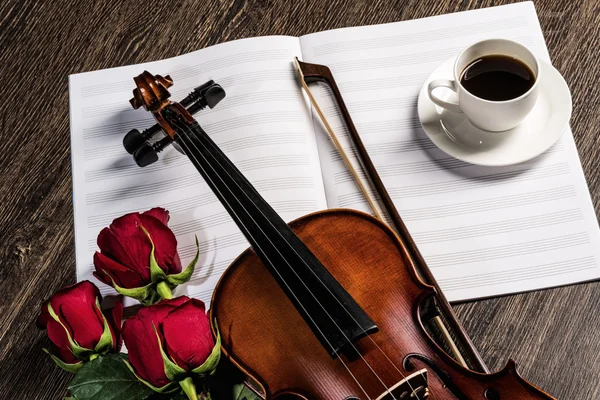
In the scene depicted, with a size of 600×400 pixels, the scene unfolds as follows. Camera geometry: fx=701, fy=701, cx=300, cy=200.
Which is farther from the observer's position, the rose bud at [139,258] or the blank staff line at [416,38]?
the blank staff line at [416,38]

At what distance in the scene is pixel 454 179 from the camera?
0.92 meters

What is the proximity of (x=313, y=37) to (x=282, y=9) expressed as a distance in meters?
0.07

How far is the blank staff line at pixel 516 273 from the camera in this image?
86cm

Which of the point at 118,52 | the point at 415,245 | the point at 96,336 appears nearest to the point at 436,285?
the point at 415,245

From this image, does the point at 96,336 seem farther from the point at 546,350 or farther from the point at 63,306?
the point at 546,350

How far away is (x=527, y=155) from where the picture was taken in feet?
2.88

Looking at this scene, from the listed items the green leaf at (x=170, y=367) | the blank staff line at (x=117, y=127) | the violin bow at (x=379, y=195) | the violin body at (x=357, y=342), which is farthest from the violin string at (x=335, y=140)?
the green leaf at (x=170, y=367)

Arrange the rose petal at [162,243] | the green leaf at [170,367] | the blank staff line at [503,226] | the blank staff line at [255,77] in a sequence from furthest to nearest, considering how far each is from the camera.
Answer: the blank staff line at [255,77]
the blank staff line at [503,226]
the rose petal at [162,243]
the green leaf at [170,367]

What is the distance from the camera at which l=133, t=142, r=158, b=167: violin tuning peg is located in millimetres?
906

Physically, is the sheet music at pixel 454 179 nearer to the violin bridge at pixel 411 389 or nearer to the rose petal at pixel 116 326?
the violin bridge at pixel 411 389

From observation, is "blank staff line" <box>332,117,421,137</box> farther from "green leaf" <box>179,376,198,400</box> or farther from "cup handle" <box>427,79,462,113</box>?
"green leaf" <box>179,376,198,400</box>

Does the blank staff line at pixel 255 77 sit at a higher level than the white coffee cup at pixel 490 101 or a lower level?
lower

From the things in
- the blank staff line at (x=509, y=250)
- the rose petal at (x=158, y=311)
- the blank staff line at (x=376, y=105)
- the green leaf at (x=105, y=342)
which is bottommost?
the blank staff line at (x=509, y=250)

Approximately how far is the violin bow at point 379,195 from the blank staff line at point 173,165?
0.06m
